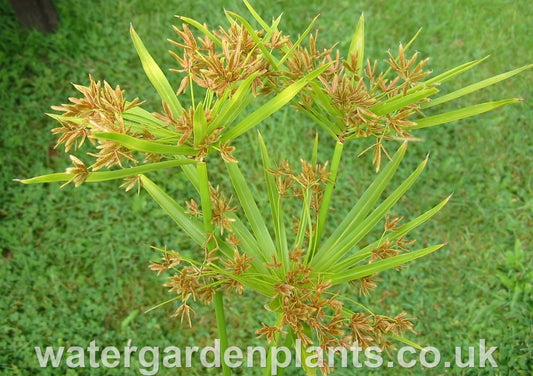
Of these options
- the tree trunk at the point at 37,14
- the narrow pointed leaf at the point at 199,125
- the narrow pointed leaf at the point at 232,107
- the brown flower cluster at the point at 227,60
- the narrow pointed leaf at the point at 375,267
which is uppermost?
the tree trunk at the point at 37,14

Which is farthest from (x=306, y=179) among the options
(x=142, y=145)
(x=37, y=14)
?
(x=37, y=14)

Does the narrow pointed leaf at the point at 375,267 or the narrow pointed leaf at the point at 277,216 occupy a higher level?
the narrow pointed leaf at the point at 277,216

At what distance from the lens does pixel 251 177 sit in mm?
3254

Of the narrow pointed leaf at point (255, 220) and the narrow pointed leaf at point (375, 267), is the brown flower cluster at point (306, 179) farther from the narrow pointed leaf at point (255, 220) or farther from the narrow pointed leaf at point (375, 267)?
the narrow pointed leaf at point (375, 267)

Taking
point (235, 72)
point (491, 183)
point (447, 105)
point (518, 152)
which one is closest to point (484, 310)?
point (491, 183)

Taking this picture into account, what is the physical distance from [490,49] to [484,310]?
1.86 metres

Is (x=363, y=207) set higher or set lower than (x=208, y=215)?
higher

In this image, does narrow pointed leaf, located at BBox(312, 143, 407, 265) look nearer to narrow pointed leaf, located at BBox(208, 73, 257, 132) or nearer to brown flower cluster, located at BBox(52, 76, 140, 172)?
narrow pointed leaf, located at BBox(208, 73, 257, 132)

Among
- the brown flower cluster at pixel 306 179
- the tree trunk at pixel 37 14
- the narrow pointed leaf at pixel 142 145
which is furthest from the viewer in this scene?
the tree trunk at pixel 37 14

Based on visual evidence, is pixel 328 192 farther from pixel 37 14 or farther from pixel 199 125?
pixel 37 14

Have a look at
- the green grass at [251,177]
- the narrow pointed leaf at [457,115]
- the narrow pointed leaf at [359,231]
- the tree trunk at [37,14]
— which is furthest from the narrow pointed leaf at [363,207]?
the tree trunk at [37,14]

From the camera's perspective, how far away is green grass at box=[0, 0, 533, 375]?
2811 mm

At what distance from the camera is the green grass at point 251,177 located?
2.81m

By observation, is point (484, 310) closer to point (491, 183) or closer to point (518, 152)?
point (491, 183)
